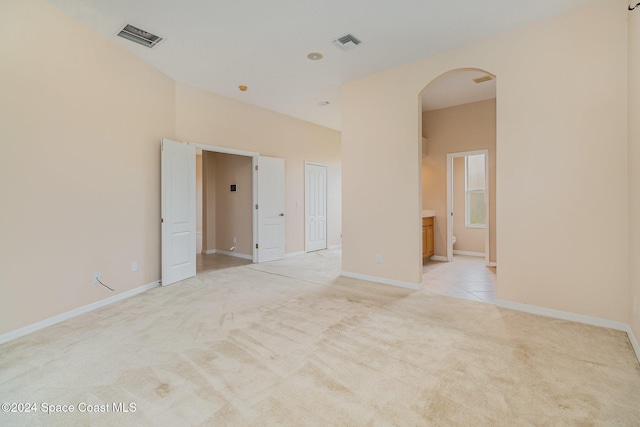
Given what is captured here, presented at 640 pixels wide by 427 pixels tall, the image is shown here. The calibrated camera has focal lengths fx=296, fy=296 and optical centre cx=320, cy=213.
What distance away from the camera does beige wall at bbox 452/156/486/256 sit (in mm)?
6499

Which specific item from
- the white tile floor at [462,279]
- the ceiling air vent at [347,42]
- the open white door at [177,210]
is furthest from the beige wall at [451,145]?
the open white door at [177,210]

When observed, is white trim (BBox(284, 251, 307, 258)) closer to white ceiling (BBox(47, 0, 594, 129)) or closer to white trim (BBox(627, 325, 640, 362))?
white ceiling (BBox(47, 0, 594, 129))

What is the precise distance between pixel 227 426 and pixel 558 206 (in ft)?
11.2

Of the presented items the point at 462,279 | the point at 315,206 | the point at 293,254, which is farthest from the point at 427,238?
the point at 293,254

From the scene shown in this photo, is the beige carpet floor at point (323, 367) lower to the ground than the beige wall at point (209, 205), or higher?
lower

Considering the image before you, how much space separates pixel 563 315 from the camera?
9.66 ft

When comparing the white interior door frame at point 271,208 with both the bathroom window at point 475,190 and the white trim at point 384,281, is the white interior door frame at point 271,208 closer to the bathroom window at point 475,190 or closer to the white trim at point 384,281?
the white trim at point 384,281

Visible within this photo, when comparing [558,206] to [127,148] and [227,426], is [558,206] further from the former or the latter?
[127,148]

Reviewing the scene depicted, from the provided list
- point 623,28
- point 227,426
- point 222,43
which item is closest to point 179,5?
point 222,43

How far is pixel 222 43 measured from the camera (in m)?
3.46

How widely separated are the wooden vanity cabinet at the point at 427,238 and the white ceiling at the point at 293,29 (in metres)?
3.06

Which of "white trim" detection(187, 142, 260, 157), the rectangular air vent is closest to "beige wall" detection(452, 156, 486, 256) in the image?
the rectangular air vent

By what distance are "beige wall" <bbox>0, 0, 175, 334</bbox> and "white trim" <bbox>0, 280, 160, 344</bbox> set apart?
0.16 ft

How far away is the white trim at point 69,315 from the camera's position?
2555mm
